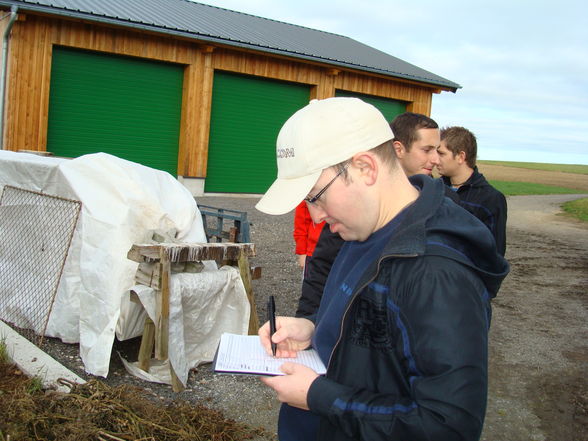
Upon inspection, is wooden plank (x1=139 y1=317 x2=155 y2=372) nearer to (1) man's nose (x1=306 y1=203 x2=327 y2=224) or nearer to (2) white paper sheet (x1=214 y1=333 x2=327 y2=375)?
(2) white paper sheet (x1=214 y1=333 x2=327 y2=375)

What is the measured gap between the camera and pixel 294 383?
167 cm

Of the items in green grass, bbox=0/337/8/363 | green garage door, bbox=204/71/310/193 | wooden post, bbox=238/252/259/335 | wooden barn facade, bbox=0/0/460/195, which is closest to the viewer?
green grass, bbox=0/337/8/363

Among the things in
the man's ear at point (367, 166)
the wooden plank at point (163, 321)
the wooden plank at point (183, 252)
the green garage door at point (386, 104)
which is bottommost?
the wooden plank at point (163, 321)

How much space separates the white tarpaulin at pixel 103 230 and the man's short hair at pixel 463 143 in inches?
88.5

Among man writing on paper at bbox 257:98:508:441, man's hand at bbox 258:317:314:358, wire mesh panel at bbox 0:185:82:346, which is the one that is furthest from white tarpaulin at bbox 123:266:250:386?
man writing on paper at bbox 257:98:508:441

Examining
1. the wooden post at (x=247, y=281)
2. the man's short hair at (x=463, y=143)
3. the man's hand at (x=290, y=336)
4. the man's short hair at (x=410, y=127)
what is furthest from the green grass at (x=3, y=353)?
the man's short hair at (x=463, y=143)

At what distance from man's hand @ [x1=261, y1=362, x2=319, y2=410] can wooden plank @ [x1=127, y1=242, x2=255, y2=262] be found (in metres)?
3.03

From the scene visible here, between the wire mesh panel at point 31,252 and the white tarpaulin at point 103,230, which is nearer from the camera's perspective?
the white tarpaulin at point 103,230

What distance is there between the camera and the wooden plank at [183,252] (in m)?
4.58

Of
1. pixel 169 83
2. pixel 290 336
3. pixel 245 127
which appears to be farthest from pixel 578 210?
pixel 290 336

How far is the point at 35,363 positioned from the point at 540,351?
4.96 metres

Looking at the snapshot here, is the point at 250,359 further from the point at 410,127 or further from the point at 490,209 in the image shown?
the point at 490,209

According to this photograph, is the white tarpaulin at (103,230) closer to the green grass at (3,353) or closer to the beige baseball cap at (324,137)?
the green grass at (3,353)

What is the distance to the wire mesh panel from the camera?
17.4 ft
